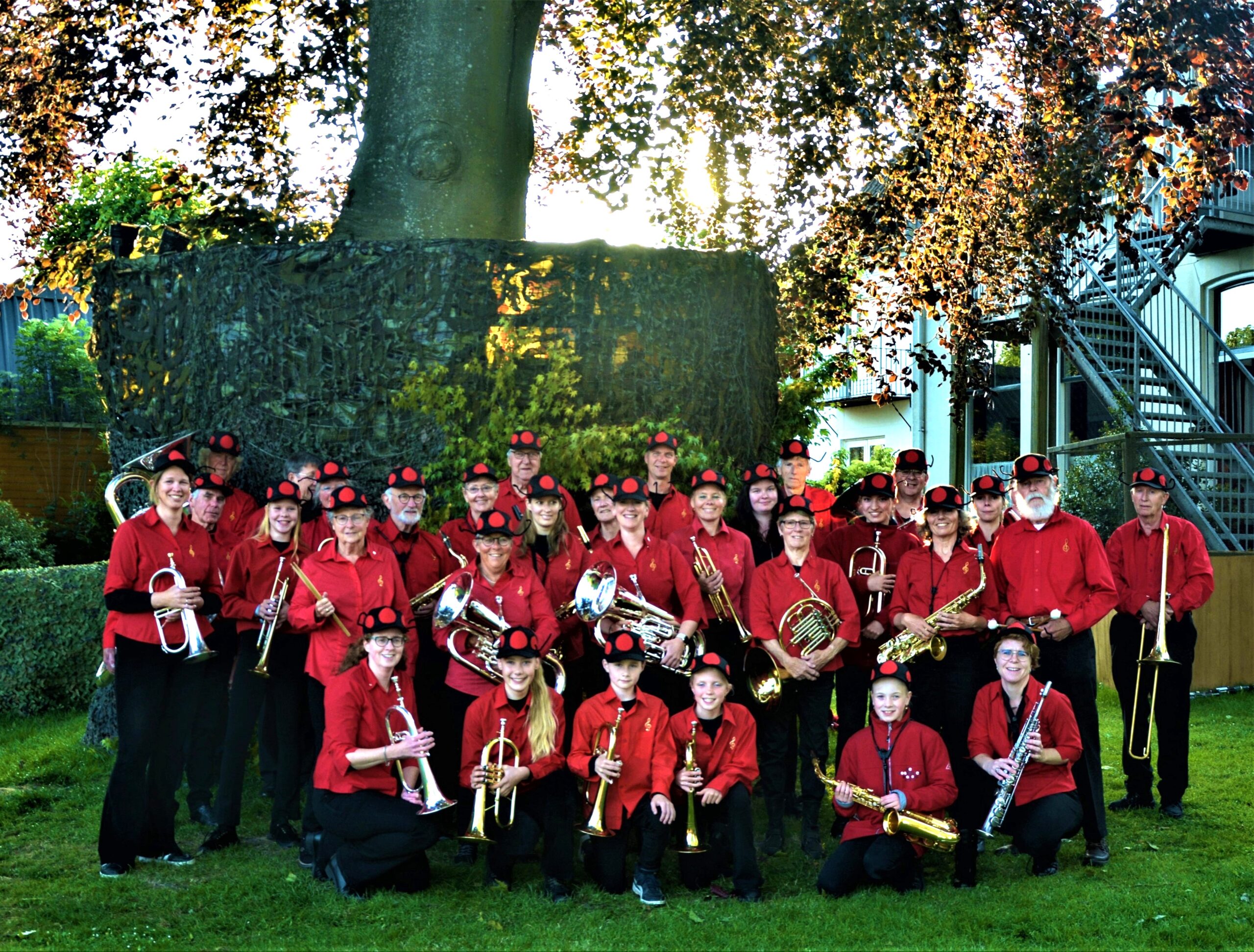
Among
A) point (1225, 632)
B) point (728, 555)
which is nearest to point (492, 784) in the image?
point (728, 555)

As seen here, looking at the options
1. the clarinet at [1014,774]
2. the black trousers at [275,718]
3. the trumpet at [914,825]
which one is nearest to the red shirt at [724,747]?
the trumpet at [914,825]

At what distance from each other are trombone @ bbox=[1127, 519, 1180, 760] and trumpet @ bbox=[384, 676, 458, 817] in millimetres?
4343

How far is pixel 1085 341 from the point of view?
15.4 metres

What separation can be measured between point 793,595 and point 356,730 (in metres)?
2.49

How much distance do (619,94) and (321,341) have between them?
492 centimetres

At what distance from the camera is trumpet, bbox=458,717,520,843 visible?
20.4 feet

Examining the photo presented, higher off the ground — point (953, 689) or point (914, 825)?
point (953, 689)

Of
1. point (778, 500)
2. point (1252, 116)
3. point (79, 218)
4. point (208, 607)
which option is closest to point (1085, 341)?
point (1252, 116)

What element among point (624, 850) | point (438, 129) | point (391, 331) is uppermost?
point (438, 129)

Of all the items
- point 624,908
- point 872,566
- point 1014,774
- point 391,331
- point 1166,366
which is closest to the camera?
point 624,908

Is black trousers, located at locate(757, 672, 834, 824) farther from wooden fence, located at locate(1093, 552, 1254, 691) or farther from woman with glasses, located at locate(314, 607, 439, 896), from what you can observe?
wooden fence, located at locate(1093, 552, 1254, 691)

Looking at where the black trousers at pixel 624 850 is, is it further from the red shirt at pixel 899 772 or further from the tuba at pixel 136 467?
the tuba at pixel 136 467

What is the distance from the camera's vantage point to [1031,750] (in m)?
6.54

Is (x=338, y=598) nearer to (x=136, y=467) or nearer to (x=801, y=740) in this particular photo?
(x=136, y=467)
